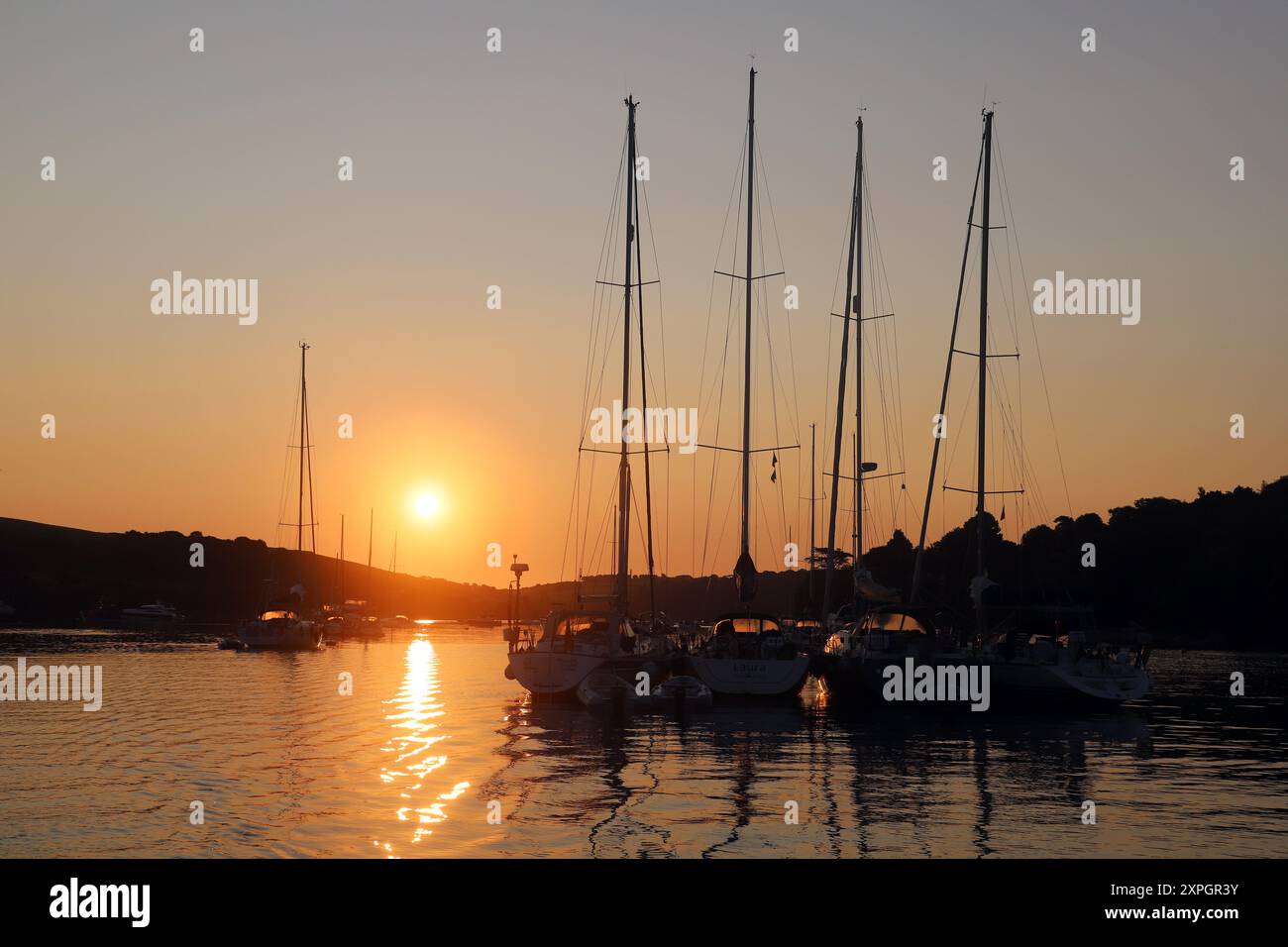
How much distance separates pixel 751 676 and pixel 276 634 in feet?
184

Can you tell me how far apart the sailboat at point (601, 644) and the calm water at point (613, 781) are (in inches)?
62.1

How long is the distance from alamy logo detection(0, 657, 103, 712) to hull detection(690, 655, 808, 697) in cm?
2213

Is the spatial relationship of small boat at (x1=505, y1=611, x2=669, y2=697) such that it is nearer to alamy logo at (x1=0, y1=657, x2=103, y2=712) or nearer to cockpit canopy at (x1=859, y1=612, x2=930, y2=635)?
cockpit canopy at (x1=859, y1=612, x2=930, y2=635)

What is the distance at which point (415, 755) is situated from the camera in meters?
33.2

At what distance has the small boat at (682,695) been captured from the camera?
44.7 meters

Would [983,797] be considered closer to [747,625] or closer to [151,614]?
[747,625]

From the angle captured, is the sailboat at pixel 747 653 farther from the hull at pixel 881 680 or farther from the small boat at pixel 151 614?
the small boat at pixel 151 614

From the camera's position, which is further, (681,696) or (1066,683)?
(1066,683)

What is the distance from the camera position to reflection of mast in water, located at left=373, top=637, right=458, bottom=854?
75.9 feet
